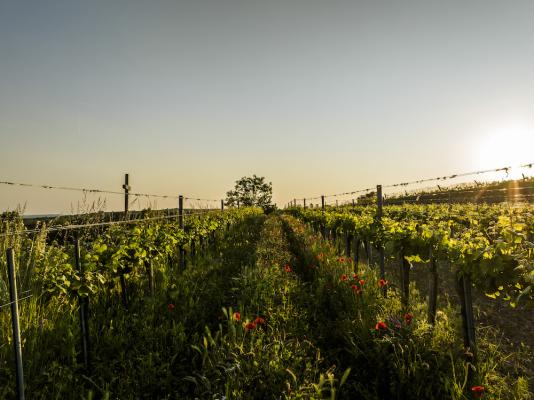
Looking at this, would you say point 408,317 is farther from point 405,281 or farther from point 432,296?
point 405,281

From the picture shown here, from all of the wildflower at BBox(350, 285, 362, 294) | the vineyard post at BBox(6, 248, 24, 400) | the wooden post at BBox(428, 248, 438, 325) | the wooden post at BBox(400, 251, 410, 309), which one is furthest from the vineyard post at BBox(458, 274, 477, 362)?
the vineyard post at BBox(6, 248, 24, 400)

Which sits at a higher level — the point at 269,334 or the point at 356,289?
the point at 356,289

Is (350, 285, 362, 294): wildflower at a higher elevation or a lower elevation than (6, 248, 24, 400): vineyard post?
lower

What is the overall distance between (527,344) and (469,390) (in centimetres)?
204

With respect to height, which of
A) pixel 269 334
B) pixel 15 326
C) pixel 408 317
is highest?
pixel 15 326

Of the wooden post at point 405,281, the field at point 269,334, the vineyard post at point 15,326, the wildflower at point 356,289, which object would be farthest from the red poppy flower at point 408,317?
the vineyard post at point 15,326

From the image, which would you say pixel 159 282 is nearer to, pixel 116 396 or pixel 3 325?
pixel 3 325

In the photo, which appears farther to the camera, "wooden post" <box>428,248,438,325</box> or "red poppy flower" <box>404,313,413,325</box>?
"wooden post" <box>428,248,438,325</box>

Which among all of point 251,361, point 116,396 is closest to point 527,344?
point 251,361

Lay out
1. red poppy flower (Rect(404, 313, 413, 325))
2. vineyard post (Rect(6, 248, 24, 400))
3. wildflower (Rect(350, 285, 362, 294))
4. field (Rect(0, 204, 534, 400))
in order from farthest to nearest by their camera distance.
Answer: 1. wildflower (Rect(350, 285, 362, 294))
2. red poppy flower (Rect(404, 313, 413, 325))
3. field (Rect(0, 204, 534, 400))
4. vineyard post (Rect(6, 248, 24, 400))

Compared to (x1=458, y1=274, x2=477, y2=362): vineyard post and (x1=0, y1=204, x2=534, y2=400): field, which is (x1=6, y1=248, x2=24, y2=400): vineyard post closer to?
(x1=0, y1=204, x2=534, y2=400): field

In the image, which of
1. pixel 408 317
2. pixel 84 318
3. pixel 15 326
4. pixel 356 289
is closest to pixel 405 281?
pixel 356 289

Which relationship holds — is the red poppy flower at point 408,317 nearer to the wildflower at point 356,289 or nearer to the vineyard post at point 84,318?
the wildflower at point 356,289

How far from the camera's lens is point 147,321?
13.8 feet
